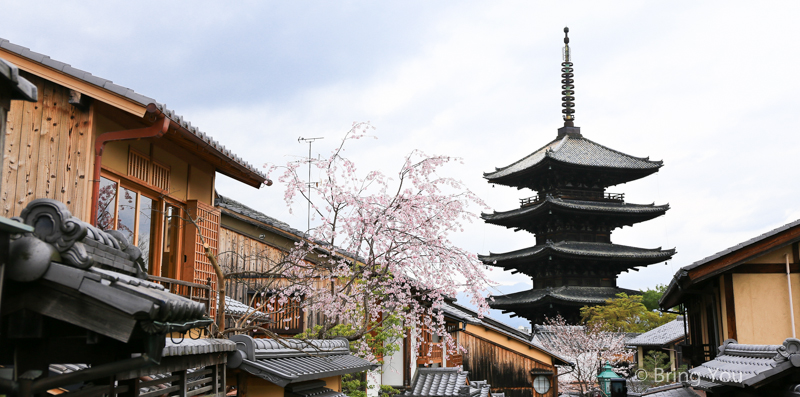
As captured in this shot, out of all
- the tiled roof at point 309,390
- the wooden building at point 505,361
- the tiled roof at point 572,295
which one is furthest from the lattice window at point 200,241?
the tiled roof at point 572,295

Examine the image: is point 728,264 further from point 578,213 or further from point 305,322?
point 578,213

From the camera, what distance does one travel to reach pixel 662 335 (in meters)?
38.0

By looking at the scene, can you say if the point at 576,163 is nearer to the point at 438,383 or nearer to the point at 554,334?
the point at 554,334

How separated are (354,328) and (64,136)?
990 cm

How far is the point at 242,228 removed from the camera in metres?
17.5

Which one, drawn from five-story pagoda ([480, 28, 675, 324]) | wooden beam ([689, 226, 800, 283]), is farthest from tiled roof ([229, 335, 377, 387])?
five-story pagoda ([480, 28, 675, 324])

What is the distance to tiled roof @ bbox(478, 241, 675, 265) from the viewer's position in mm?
39531

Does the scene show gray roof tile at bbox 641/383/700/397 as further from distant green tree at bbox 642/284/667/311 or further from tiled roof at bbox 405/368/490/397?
distant green tree at bbox 642/284/667/311

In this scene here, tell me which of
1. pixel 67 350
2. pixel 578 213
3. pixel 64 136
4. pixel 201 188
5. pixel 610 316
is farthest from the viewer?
pixel 578 213

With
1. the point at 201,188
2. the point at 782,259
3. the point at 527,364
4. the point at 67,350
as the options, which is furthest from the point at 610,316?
the point at 67,350

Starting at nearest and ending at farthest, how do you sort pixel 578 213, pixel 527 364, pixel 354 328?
pixel 354 328
pixel 527 364
pixel 578 213

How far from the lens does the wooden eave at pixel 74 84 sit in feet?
24.3

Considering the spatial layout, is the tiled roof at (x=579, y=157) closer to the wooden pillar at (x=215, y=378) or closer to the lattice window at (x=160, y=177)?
the lattice window at (x=160, y=177)

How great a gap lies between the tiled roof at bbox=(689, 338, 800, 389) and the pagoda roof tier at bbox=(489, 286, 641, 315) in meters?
27.9
